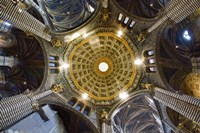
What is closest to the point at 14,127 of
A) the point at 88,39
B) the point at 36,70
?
the point at 36,70

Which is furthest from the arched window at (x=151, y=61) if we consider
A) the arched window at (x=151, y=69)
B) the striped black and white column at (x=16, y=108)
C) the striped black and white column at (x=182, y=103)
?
the striped black and white column at (x=16, y=108)

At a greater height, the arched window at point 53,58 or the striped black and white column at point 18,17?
the striped black and white column at point 18,17

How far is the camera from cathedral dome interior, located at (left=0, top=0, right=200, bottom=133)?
19.7 m

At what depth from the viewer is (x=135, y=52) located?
78.5 feet

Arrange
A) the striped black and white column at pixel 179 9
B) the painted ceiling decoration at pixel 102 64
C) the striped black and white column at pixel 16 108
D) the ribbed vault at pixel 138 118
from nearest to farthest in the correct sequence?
the striped black and white column at pixel 16 108 < the striped black and white column at pixel 179 9 < the painted ceiling decoration at pixel 102 64 < the ribbed vault at pixel 138 118

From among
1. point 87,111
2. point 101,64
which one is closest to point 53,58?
point 101,64

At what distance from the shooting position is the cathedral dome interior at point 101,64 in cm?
1973

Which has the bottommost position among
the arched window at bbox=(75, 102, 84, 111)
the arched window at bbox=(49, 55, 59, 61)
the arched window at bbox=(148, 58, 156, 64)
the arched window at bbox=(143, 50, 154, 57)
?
the arched window at bbox=(75, 102, 84, 111)

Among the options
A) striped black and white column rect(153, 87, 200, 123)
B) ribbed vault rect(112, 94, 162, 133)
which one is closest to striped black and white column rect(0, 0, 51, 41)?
striped black and white column rect(153, 87, 200, 123)

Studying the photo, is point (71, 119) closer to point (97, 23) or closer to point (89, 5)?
point (97, 23)

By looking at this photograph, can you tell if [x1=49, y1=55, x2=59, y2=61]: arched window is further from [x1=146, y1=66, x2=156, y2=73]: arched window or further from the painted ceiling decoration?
[x1=146, y1=66, x2=156, y2=73]: arched window

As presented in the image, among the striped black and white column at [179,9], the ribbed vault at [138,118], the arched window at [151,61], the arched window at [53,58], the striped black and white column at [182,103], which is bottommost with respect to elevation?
the ribbed vault at [138,118]

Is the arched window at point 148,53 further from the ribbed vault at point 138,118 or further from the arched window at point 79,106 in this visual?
the arched window at point 79,106

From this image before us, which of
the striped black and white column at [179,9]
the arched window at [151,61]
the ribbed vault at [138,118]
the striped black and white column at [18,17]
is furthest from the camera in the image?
the ribbed vault at [138,118]
